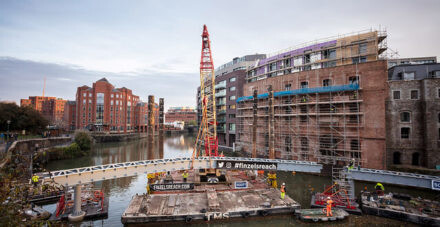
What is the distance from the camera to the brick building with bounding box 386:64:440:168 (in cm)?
3144

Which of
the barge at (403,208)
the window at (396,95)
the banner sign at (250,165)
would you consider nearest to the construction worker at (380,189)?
the barge at (403,208)

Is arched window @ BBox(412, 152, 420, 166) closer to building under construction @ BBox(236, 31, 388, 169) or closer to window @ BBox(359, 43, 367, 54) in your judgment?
building under construction @ BBox(236, 31, 388, 169)

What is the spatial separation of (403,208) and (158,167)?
24.0m

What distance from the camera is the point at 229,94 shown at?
217 ft

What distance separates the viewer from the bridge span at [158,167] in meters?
20.5

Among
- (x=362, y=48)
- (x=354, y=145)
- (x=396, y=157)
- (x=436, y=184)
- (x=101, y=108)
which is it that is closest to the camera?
(x=436, y=184)

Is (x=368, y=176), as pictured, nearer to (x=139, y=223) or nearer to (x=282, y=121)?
(x=282, y=121)

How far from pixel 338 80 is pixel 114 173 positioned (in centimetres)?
3514

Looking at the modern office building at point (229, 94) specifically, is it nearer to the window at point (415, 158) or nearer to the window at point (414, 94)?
the window at point (414, 94)

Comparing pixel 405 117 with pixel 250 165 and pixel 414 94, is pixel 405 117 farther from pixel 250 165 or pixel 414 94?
pixel 250 165

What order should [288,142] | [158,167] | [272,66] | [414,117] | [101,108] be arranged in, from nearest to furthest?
[158,167] < [414,117] < [288,142] < [272,66] < [101,108]

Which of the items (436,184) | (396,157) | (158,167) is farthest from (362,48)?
(158,167)

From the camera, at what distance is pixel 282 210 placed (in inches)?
877

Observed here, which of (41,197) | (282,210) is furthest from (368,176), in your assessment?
(41,197)
